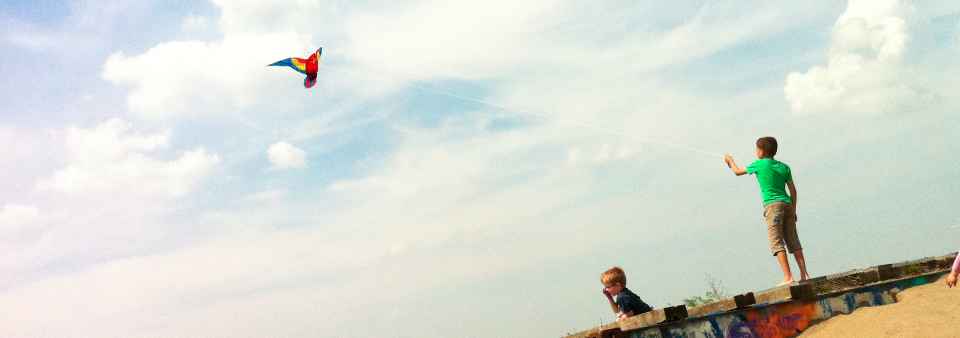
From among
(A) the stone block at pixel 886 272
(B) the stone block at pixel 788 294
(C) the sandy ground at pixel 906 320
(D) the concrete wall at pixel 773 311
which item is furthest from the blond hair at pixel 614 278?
(A) the stone block at pixel 886 272

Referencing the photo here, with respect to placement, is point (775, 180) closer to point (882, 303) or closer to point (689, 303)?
point (882, 303)

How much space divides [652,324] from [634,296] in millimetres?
990

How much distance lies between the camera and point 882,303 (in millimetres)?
6867

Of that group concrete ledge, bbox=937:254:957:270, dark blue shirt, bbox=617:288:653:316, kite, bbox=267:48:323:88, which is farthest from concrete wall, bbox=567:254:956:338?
kite, bbox=267:48:323:88

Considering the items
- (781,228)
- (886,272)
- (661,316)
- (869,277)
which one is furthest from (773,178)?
(661,316)

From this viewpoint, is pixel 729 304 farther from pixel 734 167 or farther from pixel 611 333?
pixel 734 167

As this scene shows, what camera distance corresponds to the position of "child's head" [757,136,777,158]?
900 centimetres

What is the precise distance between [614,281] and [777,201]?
8.30ft

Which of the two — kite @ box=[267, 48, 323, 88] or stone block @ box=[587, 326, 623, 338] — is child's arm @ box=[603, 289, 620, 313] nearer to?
stone block @ box=[587, 326, 623, 338]

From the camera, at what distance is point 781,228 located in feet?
28.5

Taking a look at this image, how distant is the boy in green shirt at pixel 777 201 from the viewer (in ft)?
28.5

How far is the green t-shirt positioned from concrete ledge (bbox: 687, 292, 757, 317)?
2.66m

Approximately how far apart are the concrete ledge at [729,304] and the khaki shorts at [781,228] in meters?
2.40

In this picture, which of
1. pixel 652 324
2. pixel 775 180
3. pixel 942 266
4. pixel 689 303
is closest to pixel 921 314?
pixel 942 266
